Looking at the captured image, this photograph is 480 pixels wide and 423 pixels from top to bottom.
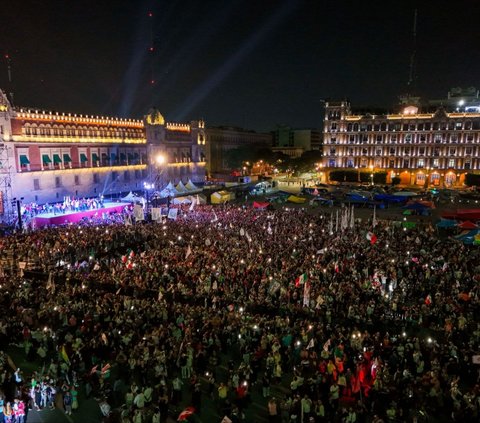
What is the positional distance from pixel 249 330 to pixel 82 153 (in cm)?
4544

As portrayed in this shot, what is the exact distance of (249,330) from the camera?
13.8m

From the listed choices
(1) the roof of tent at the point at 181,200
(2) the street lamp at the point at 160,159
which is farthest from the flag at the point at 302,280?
(2) the street lamp at the point at 160,159

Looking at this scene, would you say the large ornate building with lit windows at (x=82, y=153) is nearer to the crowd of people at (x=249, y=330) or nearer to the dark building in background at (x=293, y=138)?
the crowd of people at (x=249, y=330)

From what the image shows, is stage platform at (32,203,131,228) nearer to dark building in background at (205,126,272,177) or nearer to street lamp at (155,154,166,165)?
street lamp at (155,154,166,165)

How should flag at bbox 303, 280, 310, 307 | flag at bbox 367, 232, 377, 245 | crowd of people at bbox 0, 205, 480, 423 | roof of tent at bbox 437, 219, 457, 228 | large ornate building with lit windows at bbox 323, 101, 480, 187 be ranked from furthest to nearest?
large ornate building with lit windows at bbox 323, 101, 480, 187, roof of tent at bbox 437, 219, 457, 228, flag at bbox 367, 232, 377, 245, flag at bbox 303, 280, 310, 307, crowd of people at bbox 0, 205, 480, 423

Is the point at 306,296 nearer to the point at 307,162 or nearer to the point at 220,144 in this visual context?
the point at 307,162

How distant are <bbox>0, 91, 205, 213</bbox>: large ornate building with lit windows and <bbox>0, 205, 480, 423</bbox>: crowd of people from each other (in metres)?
23.1

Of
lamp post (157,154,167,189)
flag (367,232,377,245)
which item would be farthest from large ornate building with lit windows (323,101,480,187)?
flag (367,232,377,245)

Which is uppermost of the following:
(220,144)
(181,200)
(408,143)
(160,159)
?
(408,143)

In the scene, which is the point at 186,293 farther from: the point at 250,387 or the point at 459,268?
the point at 459,268

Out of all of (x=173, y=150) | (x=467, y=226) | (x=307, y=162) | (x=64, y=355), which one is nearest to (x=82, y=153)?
(x=173, y=150)

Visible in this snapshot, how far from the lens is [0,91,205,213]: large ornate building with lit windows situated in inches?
1725

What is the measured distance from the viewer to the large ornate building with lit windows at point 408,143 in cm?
6862

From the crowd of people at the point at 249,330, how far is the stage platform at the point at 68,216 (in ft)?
34.8
